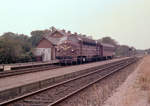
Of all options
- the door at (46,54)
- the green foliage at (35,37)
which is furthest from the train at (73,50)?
the green foliage at (35,37)

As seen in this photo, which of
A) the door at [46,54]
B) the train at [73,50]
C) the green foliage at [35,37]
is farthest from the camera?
the green foliage at [35,37]

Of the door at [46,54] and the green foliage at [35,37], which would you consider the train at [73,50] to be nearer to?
the door at [46,54]

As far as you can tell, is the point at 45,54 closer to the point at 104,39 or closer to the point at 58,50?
the point at 58,50

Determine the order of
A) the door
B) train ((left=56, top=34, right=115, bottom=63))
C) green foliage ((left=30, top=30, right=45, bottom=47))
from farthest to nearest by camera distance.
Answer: green foliage ((left=30, top=30, right=45, bottom=47)) < the door < train ((left=56, top=34, right=115, bottom=63))

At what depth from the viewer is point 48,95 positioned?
7.26 metres

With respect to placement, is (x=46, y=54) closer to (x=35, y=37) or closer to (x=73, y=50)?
(x=73, y=50)

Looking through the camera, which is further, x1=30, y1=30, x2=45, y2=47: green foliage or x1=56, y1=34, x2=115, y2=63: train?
x1=30, y1=30, x2=45, y2=47: green foliage

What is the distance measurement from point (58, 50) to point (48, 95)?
59.9ft

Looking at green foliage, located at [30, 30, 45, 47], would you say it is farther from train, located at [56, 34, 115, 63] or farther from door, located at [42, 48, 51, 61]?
train, located at [56, 34, 115, 63]

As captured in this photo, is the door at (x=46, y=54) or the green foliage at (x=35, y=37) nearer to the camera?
the door at (x=46, y=54)

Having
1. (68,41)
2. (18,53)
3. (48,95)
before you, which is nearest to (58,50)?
(68,41)

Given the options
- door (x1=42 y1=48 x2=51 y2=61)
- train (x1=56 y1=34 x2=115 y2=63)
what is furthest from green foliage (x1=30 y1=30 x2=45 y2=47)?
train (x1=56 y1=34 x2=115 y2=63)

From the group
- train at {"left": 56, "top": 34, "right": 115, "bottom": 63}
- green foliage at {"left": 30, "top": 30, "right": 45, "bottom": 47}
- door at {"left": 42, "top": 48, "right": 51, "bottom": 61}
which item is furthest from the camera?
green foliage at {"left": 30, "top": 30, "right": 45, "bottom": 47}

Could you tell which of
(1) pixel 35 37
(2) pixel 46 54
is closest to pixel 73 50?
(2) pixel 46 54
